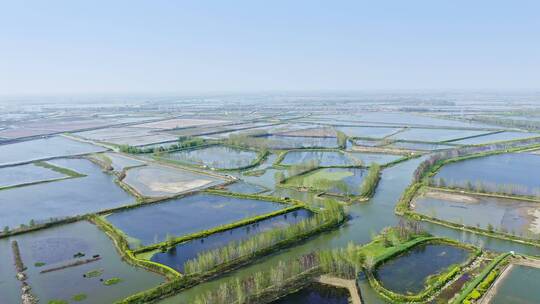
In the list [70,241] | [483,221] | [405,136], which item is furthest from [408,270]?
[405,136]

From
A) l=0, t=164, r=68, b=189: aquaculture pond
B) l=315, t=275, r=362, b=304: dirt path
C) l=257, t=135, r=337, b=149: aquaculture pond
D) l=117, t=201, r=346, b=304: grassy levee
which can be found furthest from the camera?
l=257, t=135, r=337, b=149: aquaculture pond

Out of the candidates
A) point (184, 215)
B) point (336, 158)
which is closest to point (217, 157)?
point (336, 158)

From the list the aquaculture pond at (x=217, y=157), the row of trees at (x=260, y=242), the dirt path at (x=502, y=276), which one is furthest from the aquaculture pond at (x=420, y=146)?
the dirt path at (x=502, y=276)

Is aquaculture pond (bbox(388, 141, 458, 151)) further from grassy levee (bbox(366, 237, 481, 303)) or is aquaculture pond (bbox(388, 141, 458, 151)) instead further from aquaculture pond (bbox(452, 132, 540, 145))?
grassy levee (bbox(366, 237, 481, 303))

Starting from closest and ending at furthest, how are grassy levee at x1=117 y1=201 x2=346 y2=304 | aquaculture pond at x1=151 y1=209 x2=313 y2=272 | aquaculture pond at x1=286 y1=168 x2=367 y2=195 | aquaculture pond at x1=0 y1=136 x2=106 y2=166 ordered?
grassy levee at x1=117 y1=201 x2=346 y2=304
aquaculture pond at x1=151 y1=209 x2=313 y2=272
aquaculture pond at x1=286 y1=168 x2=367 y2=195
aquaculture pond at x1=0 y1=136 x2=106 y2=166

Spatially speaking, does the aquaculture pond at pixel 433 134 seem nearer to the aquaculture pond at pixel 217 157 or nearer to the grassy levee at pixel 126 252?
the aquaculture pond at pixel 217 157

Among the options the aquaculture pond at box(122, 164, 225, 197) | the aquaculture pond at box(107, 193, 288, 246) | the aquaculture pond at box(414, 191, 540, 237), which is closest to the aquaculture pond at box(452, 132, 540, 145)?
the aquaculture pond at box(414, 191, 540, 237)
